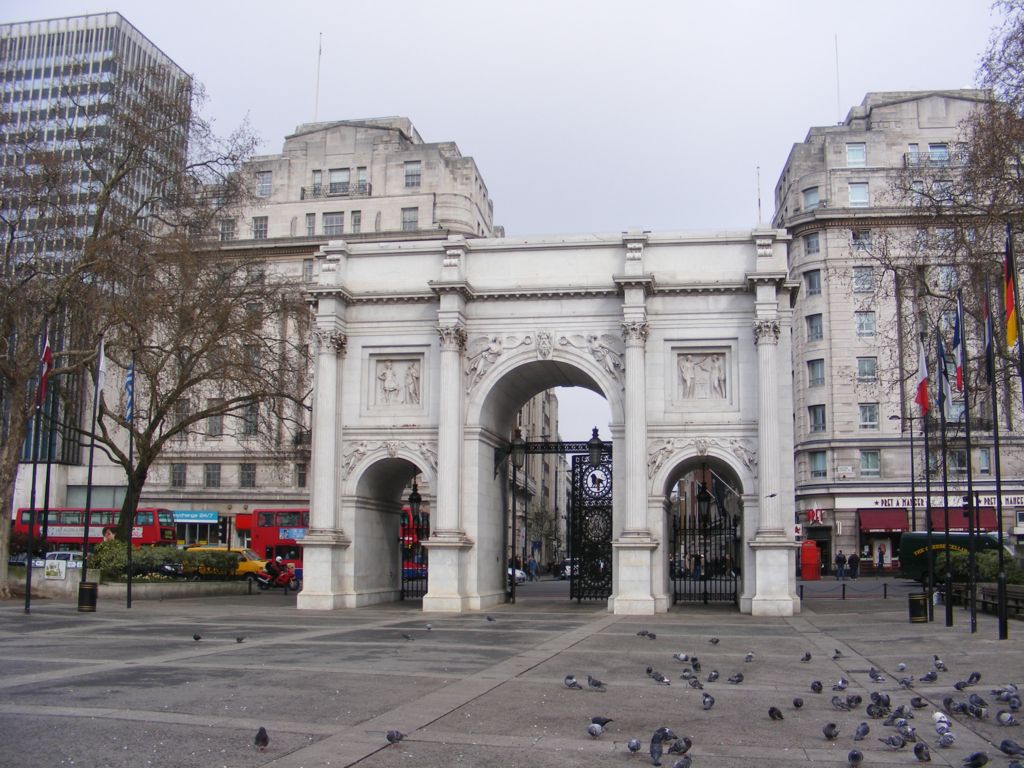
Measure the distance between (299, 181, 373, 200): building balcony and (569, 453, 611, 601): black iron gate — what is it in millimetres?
40223

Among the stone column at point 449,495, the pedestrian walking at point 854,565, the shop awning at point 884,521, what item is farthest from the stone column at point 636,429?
the shop awning at point 884,521

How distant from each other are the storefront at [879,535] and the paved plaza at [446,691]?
131ft

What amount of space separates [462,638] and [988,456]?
166 ft

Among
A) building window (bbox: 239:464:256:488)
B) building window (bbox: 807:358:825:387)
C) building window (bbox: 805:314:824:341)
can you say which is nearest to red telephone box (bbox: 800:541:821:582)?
building window (bbox: 807:358:825:387)

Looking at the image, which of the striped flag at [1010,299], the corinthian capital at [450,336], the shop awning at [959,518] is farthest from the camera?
the shop awning at [959,518]

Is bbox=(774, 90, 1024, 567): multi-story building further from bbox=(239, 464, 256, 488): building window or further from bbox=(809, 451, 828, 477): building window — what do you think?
bbox=(239, 464, 256, 488): building window

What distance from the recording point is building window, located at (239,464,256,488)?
71750mm

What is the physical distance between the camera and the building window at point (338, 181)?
72.4m

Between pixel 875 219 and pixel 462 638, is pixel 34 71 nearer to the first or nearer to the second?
pixel 875 219

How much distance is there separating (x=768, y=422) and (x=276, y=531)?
37733 millimetres

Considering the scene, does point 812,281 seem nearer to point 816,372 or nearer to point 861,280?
point 861,280

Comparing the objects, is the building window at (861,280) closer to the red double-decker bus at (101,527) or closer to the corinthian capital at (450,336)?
the corinthian capital at (450,336)

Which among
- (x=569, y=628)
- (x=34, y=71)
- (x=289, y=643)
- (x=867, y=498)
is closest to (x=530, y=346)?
(x=569, y=628)

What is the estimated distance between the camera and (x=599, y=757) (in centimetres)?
954
